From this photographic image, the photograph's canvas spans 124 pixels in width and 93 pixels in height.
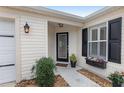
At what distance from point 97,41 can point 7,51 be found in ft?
13.0

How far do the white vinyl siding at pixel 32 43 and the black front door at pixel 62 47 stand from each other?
3.38m

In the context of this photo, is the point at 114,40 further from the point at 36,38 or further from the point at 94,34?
the point at 36,38

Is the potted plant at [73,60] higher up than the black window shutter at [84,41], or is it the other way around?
the black window shutter at [84,41]

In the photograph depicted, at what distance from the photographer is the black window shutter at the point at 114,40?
15.3ft

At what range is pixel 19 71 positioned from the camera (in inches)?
185

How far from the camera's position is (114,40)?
4.88 metres

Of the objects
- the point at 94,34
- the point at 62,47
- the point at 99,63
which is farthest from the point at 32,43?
the point at 62,47

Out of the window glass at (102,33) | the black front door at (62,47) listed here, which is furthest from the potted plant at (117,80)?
the black front door at (62,47)

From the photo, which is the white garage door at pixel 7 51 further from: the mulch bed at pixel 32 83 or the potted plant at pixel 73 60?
the potted plant at pixel 73 60

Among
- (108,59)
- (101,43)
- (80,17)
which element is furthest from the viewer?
(80,17)
